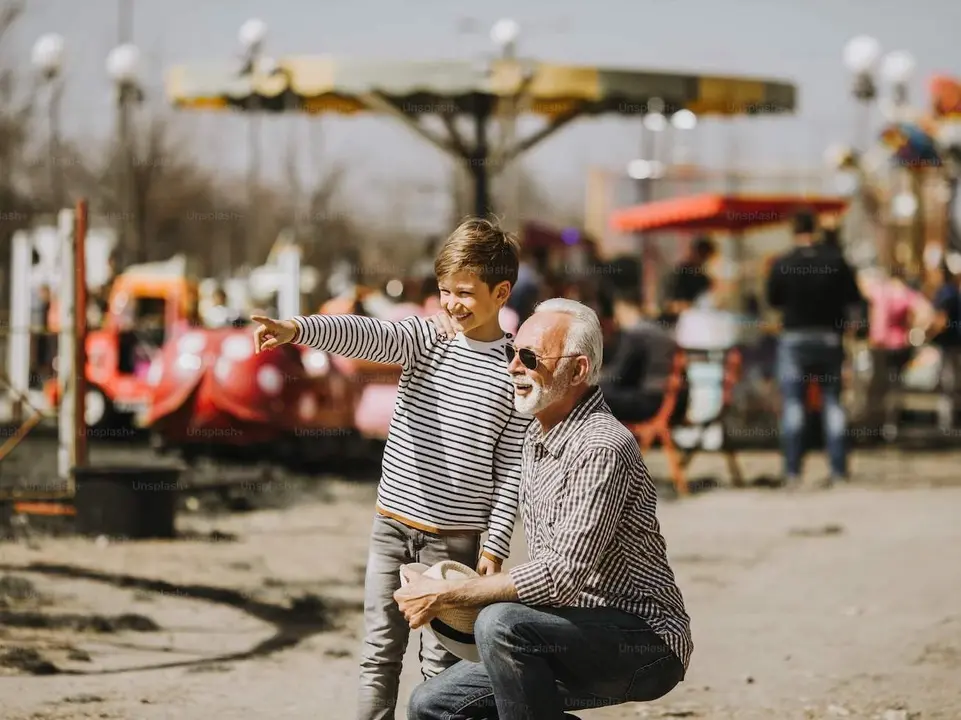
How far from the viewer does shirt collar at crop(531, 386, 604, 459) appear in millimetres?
3828

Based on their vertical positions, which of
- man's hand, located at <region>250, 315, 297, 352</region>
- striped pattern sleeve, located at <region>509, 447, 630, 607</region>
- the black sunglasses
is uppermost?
man's hand, located at <region>250, 315, 297, 352</region>

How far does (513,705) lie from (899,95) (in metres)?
26.3

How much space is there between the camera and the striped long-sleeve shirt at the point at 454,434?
4.39 m

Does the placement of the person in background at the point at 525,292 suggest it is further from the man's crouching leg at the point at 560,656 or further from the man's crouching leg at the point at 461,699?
the man's crouching leg at the point at 560,656

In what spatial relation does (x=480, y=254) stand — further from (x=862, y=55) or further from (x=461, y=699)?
(x=862, y=55)

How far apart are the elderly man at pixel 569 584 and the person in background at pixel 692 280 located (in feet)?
35.7

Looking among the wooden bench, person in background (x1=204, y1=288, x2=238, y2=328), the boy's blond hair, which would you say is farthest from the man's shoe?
person in background (x1=204, y1=288, x2=238, y2=328)

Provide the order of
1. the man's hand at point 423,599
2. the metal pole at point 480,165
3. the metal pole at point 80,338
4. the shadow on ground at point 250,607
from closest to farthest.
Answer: the man's hand at point 423,599, the shadow on ground at point 250,607, the metal pole at point 80,338, the metal pole at point 480,165

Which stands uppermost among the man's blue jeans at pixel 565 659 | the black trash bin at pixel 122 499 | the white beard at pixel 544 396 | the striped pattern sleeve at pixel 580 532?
the white beard at pixel 544 396

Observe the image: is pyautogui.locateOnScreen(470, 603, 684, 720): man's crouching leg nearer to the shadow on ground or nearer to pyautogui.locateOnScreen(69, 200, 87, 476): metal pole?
the shadow on ground

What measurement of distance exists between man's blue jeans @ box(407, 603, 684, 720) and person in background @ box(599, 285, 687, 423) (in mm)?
7743

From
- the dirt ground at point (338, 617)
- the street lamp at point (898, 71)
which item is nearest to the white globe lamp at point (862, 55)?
the street lamp at point (898, 71)

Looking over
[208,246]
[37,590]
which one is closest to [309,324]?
[37,590]

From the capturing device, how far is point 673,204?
2002cm
